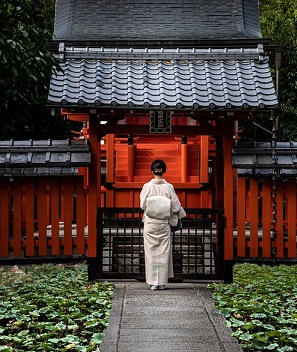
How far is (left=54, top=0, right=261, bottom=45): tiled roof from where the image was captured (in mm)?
18578

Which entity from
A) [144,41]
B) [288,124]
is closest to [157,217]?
[144,41]

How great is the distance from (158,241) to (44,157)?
231cm

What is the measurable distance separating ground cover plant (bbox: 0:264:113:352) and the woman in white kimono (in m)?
0.69

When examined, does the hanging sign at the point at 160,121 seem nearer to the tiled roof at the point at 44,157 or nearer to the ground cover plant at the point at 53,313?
the tiled roof at the point at 44,157

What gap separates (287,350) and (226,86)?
540 cm

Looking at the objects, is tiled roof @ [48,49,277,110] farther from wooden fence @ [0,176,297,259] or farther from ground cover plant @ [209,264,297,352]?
ground cover plant @ [209,264,297,352]

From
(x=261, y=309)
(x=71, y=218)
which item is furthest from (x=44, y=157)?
(x=261, y=309)

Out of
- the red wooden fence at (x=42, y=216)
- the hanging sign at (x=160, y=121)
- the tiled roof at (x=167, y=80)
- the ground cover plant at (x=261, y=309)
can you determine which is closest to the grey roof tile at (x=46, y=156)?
the red wooden fence at (x=42, y=216)

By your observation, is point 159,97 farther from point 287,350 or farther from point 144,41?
point 144,41

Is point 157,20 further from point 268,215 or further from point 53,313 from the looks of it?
point 53,313

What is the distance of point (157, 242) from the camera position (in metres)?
9.94

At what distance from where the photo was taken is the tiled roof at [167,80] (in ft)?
33.4

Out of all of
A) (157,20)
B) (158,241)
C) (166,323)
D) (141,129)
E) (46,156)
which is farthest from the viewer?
(157,20)

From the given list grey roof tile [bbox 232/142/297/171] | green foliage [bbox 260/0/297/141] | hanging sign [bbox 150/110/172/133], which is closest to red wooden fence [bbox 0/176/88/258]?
hanging sign [bbox 150/110/172/133]
